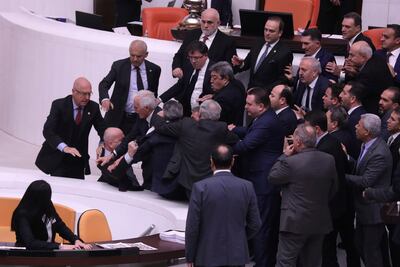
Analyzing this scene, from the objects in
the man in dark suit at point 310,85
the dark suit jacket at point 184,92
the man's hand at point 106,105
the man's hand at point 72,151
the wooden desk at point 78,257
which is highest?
the man in dark suit at point 310,85

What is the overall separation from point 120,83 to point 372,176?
4.02 metres

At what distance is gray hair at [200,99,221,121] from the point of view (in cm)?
1198

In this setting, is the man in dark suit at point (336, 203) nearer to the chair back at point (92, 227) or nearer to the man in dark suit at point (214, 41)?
the chair back at point (92, 227)

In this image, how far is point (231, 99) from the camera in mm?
12945

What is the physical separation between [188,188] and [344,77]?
2.19 metres

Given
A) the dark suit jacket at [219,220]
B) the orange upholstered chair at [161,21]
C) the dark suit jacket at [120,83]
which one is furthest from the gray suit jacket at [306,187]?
the orange upholstered chair at [161,21]

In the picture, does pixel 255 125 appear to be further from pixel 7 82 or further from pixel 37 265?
pixel 7 82

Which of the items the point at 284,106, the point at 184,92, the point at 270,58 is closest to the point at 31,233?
the point at 284,106

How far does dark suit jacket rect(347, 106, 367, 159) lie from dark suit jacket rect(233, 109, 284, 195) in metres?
0.64

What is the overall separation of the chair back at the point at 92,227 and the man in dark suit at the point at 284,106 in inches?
74.2

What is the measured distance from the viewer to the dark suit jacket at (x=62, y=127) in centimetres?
1328

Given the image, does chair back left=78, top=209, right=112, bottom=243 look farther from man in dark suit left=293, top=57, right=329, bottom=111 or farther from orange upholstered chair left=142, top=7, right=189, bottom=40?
orange upholstered chair left=142, top=7, right=189, bottom=40

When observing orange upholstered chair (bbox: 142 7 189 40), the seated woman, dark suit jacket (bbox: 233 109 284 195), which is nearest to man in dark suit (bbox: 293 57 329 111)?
dark suit jacket (bbox: 233 109 284 195)

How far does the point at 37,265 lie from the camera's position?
10.5 m
